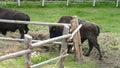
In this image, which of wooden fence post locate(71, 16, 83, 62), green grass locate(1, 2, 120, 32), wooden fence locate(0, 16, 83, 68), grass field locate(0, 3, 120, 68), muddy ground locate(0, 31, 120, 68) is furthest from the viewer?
green grass locate(1, 2, 120, 32)

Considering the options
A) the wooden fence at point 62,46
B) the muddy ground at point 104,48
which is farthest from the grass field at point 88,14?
the wooden fence at point 62,46

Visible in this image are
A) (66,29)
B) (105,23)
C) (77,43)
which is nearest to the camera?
(66,29)

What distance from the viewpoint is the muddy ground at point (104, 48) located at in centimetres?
1105

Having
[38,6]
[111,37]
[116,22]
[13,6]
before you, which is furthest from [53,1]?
[111,37]

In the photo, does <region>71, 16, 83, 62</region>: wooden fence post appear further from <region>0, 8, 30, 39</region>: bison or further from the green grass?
the green grass

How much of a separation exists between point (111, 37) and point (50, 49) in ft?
11.9

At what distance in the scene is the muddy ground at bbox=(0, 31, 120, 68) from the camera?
36.3 feet

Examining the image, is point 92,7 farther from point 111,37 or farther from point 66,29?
point 66,29

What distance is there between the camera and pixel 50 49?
1195 cm

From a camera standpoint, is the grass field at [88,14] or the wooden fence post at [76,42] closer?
the wooden fence post at [76,42]

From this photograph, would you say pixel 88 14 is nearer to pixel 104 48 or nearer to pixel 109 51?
pixel 104 48

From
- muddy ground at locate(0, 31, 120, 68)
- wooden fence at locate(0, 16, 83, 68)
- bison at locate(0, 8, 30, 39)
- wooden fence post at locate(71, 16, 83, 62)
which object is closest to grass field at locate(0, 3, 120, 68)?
muddy ground at locate(0, 31, 120, 68)

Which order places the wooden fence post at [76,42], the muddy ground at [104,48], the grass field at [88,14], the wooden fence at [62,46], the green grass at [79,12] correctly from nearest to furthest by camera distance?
1. the wooden fence at [62,46]
2. the wooden fence post at [76,42]
3. the muddy ground at [104,48]
4. the grass field at [88,14]
5. the green grass at [79,12]

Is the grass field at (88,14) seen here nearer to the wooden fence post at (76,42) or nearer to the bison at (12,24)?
the wooden fence post at (76,42)
